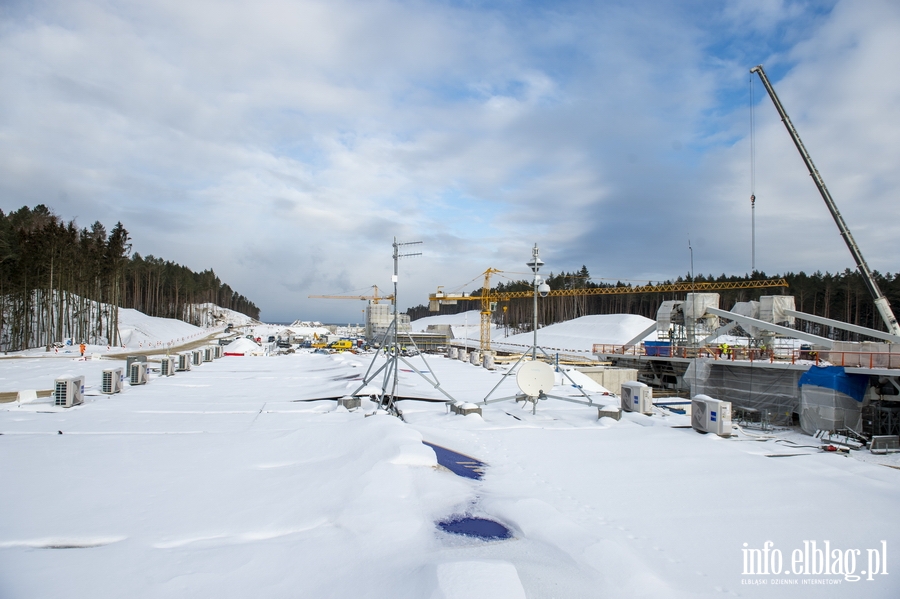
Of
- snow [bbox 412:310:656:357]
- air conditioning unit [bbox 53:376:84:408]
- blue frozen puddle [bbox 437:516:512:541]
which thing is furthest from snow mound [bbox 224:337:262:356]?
blue frozen puddle [bbox 437:516:512:541]

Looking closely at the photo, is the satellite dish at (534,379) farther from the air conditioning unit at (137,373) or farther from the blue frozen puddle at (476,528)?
the air conditioning unit at (137,373)

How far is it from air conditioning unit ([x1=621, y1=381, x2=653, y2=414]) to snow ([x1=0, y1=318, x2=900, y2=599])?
2.05 metres

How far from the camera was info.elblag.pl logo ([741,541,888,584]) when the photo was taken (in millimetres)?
5230

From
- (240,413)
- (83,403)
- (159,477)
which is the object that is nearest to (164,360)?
(83,403)

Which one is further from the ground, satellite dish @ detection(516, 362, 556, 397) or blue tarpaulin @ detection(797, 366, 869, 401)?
satellite dish @ detection(516, 362, 556, 397)

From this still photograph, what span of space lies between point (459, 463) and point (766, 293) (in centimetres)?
11748

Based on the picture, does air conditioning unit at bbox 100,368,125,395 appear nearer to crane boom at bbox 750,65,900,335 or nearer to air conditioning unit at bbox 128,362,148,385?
air conditioning unit at bbox 128,362,148,385

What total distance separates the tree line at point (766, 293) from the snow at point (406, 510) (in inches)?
2977

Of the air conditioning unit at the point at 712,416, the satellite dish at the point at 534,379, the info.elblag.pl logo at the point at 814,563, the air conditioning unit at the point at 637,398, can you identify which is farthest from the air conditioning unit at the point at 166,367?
A: the info.elblag.pl logo at the point at 814,563

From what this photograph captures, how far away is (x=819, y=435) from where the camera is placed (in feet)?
58.6

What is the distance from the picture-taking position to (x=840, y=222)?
3597 cm

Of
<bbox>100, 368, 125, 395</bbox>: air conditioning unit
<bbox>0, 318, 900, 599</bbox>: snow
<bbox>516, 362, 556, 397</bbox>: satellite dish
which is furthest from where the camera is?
<bbox>100, 368, 125, 395</bbox>: air conditioning unit

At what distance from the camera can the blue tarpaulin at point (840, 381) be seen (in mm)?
20875

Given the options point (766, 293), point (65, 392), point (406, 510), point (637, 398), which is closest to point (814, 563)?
point (406, 510)
